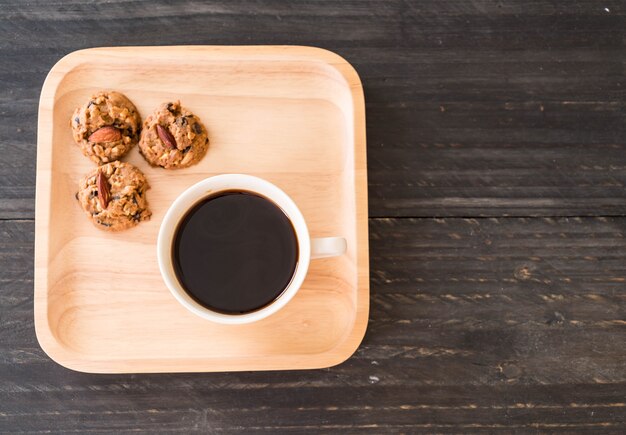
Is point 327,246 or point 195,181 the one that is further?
point 195,181

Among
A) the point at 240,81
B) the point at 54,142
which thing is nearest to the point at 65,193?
the point at 54,142

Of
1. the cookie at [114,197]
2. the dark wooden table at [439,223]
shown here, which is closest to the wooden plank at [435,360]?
the dark wooden table at [439,223]

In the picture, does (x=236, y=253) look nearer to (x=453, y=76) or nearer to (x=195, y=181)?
(x=195, y=181)

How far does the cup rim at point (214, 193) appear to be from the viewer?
753mm

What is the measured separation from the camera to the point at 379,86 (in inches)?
38.7

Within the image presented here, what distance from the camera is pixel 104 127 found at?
84 centimetres

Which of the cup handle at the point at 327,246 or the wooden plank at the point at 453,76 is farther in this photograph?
the wooden plank at the point at 453,76

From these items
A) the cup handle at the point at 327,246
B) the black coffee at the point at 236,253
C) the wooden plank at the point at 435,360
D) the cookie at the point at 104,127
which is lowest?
the wooden plank at the point at 435,360

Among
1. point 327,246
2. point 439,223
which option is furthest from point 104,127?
point 439,223

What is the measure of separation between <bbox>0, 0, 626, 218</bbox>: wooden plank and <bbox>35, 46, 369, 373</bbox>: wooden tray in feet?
0.37

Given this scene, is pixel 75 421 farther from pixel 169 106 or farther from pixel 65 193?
pixel 169 106

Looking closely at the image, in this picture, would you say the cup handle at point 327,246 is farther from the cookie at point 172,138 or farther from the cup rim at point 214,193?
the cookie at point 172,138

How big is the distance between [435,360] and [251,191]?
401mm

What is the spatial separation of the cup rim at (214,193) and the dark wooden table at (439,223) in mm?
216
